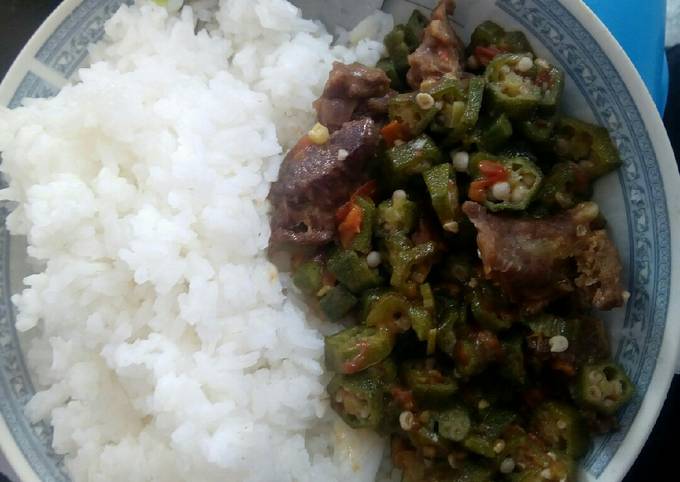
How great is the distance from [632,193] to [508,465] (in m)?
1.01

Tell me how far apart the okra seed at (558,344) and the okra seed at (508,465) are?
423 mm

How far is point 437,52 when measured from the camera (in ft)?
8.11

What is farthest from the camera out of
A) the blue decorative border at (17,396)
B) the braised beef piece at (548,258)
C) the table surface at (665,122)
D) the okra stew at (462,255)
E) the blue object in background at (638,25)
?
the table surface at (665,122)

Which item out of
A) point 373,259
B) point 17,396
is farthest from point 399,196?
point 17,396

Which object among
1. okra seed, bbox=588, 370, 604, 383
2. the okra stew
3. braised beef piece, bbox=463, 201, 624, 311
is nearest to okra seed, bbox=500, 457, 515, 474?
the okra stew

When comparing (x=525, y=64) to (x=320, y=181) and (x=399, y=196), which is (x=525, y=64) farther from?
(x=320, y=181)

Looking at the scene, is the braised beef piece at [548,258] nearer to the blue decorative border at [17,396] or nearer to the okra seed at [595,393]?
the okra seed at [595,393]

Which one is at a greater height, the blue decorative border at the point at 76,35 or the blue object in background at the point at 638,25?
the blue object in background at the point at 638,25

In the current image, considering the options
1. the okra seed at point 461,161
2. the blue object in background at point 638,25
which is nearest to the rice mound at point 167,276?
the okra seed at point 461,161

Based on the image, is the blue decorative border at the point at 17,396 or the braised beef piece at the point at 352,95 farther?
the blue decorative border at the point at 17,396

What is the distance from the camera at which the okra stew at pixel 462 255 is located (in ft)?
7.71

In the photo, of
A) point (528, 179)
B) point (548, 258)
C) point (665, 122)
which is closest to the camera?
point (548, 258)

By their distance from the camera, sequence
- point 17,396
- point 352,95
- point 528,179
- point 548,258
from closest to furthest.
Answer: point 548,258
point 528,179
point 352,95
point 17,396

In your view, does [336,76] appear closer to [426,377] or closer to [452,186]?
[452,186]
